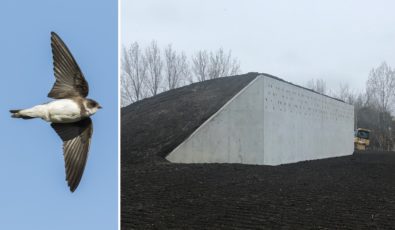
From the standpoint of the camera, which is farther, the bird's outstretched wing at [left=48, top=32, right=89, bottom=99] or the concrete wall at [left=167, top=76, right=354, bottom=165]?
the concrete wall at [left=167, top=76, right=354, bottom=165]

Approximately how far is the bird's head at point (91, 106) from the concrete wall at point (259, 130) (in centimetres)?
821

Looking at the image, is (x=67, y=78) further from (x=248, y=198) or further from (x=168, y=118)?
(x=168, y=118)

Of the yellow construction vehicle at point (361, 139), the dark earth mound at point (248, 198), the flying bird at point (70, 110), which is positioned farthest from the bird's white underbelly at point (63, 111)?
the yellow construction vehicle at point (361, 139)

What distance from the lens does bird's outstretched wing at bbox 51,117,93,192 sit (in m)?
1.02

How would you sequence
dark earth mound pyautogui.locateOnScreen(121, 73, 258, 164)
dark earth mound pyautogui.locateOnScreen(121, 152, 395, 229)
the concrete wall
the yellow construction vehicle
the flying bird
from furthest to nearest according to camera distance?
the yellow construction vehicle, the concrete wall, dark earth mound pyautogui.locateOnScreen(121, 73, 258, 164), dark earth mound pyautogui.locateOnScreen(121, 152, 395, 229), the flying bird

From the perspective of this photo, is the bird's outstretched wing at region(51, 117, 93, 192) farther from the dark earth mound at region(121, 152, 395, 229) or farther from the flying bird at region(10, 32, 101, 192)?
the dark earth mound at region(121, 152, 395, 229)

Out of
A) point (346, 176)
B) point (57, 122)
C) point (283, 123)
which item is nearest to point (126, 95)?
point (283, 123)

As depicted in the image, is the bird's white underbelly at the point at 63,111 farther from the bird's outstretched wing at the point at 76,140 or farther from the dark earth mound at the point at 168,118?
the dark earth mound at the point at 168,118

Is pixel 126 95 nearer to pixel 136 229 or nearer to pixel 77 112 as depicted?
pixel 136 229

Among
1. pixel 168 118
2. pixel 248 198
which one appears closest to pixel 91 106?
pixel 248 198

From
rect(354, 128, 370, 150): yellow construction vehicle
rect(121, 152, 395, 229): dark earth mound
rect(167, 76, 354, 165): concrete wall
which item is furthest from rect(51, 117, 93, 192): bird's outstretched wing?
rect(354, 128, 370, 150): yellow construction vehicle

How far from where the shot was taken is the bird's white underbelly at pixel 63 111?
3.26 feet

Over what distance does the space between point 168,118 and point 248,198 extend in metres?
6.13

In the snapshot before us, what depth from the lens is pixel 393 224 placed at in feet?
14.7
